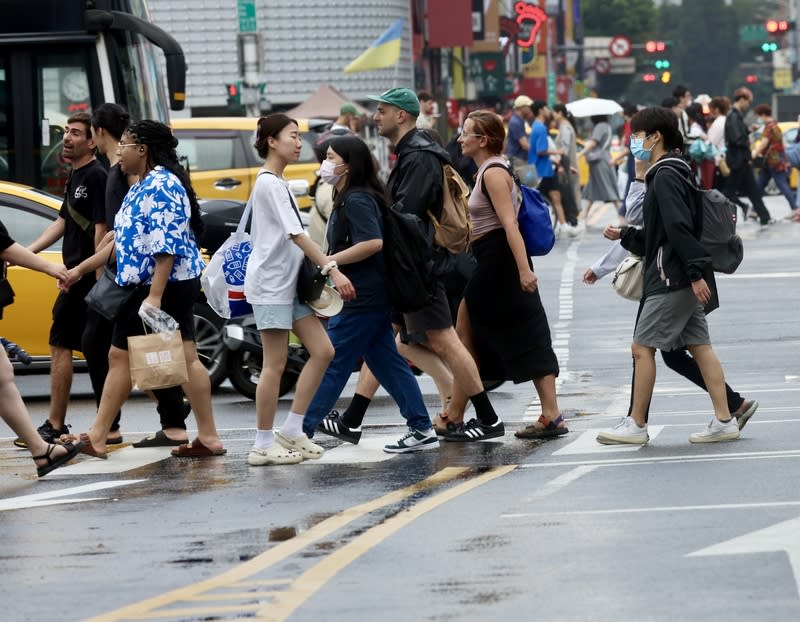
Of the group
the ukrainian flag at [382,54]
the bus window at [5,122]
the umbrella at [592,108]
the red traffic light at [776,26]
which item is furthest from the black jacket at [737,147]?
the red traffic light at [776,26]

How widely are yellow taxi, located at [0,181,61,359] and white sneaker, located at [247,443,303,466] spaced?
3.89m

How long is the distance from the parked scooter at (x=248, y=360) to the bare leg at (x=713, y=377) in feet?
12.0

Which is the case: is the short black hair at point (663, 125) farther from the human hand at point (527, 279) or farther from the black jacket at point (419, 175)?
the black jacket at point (419, 175)

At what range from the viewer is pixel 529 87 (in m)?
105

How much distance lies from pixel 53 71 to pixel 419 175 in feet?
22.5

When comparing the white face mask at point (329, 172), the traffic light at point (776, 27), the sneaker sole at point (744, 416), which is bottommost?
the traffic light at point (776, 27)

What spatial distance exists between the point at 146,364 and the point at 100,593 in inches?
124

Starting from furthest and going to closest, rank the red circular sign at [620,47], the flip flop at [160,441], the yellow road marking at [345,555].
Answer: the red circular sign at [620,47], the flip flop at [160,441], the yellow road marking at [345,555]

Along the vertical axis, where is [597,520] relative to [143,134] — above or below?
below

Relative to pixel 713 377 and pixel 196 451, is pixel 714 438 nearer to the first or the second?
pixel 713 377

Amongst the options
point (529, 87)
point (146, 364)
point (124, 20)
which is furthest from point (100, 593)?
point (529, 87)

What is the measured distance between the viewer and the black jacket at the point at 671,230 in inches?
389

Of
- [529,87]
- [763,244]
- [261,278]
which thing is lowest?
[529,87]

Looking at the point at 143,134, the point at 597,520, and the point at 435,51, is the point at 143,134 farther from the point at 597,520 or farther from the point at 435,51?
the point at 435,51
